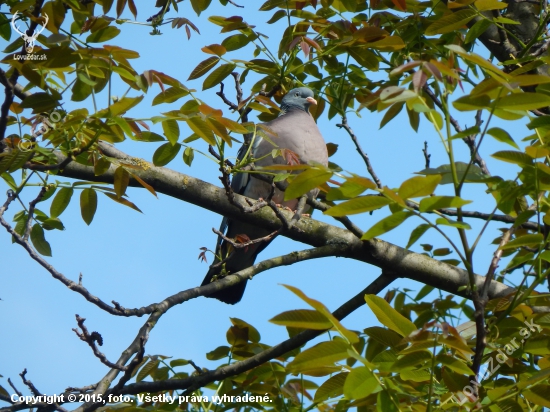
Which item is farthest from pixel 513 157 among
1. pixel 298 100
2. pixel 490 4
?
pixel 298 100

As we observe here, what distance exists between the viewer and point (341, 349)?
4.85ft

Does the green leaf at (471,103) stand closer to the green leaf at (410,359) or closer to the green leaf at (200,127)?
the green leaf at (410,359)

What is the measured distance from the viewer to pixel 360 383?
1431 mm

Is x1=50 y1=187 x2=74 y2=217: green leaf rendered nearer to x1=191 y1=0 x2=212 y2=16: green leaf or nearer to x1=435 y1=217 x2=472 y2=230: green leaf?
x1=191 y1=0 x2=212 y2=16: green leaf

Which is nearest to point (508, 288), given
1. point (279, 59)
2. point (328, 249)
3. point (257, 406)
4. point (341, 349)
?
point (328, 249)

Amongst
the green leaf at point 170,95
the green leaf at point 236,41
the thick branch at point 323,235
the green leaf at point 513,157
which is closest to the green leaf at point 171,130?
the green leaf at point 170,95

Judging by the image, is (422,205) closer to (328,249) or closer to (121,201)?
(121,201)

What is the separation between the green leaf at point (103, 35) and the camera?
228 centimetres

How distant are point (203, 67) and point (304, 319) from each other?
153 centimetres

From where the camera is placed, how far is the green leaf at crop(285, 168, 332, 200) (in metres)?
1.57

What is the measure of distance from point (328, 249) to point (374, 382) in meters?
1.51

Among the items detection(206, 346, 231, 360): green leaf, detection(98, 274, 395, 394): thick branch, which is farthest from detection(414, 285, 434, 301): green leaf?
detection(206, 346, 231, 360): green leaf

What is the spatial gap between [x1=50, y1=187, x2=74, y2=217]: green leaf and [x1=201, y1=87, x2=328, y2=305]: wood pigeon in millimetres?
1367

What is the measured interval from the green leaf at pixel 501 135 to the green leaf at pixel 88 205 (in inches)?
60.6
